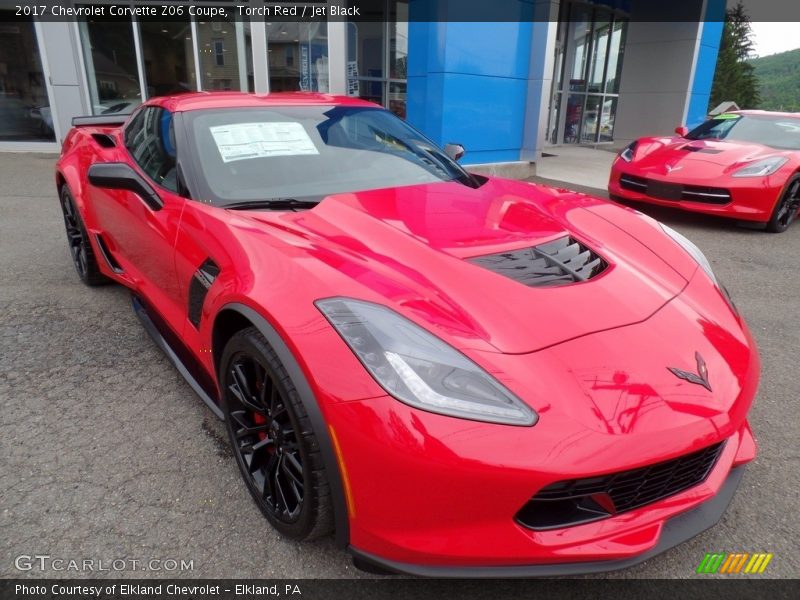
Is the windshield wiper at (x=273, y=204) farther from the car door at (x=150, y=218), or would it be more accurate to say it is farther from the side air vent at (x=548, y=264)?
the side air vent at (x=548, y=264)

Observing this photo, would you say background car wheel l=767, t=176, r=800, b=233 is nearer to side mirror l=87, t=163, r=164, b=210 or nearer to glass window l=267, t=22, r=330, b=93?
side mirror l=87, t=163, r=164, b=210

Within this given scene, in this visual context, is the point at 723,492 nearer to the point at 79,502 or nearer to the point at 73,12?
the point at 79,502

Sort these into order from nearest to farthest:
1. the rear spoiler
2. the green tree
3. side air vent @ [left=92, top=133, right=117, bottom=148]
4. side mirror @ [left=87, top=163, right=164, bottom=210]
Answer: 1. side mirror @ [left=87, top=163, right=164, bottom=210]
2. side air vent @ [left=92, top=133, right=117, bottom=148]
3. the rear spoiler
4. the green tree

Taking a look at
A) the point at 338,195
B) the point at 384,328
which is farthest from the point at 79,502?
the point at 338,195

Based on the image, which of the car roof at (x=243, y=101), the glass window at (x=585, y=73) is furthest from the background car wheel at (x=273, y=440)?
the glass window at (x=585, y=73)

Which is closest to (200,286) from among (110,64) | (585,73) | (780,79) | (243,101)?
(243,101)

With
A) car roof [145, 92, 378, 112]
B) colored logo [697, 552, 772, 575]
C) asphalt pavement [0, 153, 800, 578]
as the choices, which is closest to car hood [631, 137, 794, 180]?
asphalt pavement [0, 153, 800, 578]

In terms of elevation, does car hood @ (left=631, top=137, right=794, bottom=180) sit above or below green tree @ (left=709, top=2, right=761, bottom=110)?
below

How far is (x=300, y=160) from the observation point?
2.48 metres

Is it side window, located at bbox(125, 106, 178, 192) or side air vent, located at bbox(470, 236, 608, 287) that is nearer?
side air vent, located at bbox(470, 236, 608, 287)

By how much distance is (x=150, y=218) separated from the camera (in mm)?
2494

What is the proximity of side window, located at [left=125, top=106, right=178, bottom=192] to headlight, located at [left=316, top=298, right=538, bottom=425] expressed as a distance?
4.37 feet

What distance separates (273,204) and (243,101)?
880 millimetres

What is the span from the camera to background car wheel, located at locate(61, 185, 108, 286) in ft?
11.9
